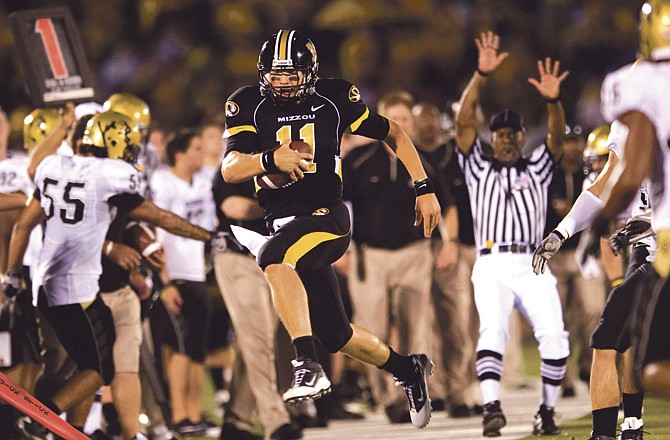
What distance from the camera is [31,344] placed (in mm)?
8281

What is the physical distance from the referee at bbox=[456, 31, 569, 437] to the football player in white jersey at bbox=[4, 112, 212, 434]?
1869 millimetres

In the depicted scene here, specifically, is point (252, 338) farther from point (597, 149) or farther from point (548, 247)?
point (548, 247)

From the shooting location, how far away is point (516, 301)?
27.8 ft

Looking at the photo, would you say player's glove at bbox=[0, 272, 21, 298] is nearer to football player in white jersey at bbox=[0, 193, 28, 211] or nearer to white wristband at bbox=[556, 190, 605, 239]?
football player in white jersey at bbox=[0, 193, 28, 211]

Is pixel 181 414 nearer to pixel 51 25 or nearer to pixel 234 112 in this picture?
pixel 51 25

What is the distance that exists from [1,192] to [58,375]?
1.14m

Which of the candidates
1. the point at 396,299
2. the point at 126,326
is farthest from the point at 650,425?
the point at 126,326

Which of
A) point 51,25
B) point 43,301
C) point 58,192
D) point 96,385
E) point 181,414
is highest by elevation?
point 51,25

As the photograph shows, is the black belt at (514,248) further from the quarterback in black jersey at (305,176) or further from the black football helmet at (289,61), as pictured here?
the black football helmet at (289,61)

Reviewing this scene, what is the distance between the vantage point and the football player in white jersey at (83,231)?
754 cm

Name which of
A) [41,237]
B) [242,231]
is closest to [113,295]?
[41,237]

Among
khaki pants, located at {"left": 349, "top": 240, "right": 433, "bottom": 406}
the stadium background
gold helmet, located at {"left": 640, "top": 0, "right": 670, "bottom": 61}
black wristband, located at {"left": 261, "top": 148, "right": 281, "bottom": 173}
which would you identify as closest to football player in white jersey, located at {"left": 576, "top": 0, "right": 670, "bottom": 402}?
gold helmet, located at {"left": 640, "top": 0, "right": 670, "bottom": 61}

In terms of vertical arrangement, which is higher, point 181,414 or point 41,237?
point 41,237

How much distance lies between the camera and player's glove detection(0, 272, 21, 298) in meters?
7.74
